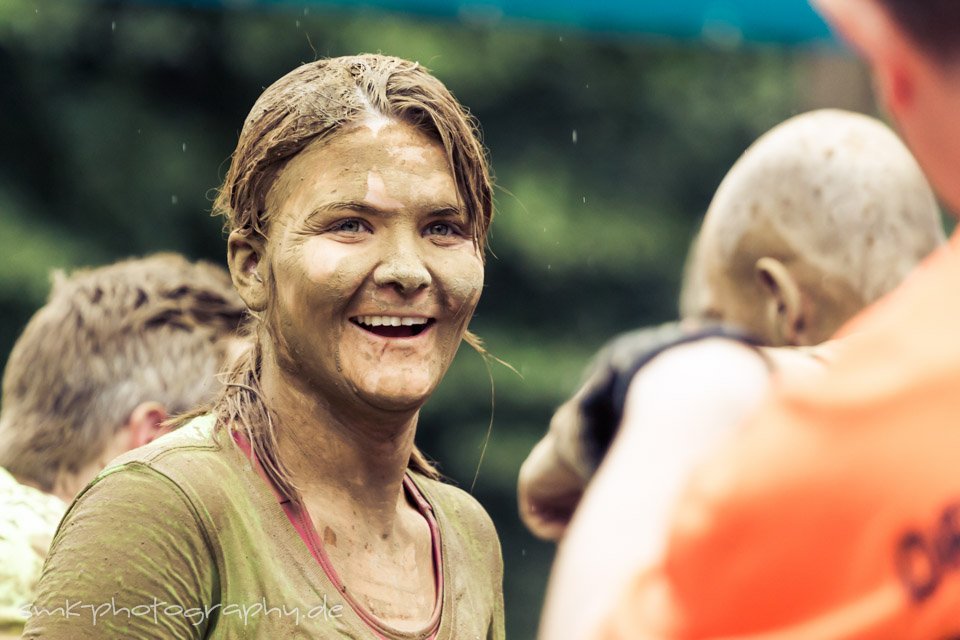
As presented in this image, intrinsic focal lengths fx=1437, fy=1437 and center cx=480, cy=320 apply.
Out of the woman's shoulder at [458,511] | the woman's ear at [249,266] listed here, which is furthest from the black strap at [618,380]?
the woman's shoulder at [458,511]

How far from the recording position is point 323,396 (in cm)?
263

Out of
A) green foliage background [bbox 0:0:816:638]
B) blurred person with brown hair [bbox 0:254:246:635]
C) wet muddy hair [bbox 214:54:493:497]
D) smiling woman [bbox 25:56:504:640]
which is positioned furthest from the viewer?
green foliage background [bbox 0:0:816:638]

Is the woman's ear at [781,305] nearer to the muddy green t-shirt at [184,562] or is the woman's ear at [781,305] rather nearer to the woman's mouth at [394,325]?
the woman's mouth at [394,325]

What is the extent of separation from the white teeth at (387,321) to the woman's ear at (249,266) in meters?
0.22

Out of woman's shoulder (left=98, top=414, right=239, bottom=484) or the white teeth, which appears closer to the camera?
woman's shoulder (left=98, top=414, right=239, bottom=484)

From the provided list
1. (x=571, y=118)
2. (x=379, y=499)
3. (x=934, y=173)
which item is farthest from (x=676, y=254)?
(x=934, y=173)

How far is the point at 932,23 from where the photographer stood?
131cm

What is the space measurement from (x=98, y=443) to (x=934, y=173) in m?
2.85

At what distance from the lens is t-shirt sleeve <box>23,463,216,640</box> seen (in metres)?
2.28

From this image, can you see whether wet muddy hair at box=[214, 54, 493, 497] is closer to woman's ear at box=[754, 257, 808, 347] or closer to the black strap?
woman's ear at box=[754, 257, 808, 347]

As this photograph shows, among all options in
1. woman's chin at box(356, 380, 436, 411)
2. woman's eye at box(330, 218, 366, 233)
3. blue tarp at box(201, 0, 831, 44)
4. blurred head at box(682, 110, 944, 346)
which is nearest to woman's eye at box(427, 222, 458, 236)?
woman's eye at box(330, 218, 366, 233)

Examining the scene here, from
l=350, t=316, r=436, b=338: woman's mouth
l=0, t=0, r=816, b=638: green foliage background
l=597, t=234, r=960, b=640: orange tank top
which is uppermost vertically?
l=597, t=234, r=960, b=640: orange tank top

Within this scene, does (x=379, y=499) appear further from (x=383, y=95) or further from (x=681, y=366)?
(x=681, y=366)

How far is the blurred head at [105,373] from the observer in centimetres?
379
